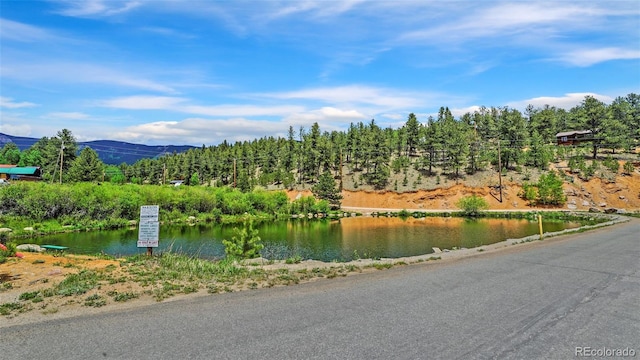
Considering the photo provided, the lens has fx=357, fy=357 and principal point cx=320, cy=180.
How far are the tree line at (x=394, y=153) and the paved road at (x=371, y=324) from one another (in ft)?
179

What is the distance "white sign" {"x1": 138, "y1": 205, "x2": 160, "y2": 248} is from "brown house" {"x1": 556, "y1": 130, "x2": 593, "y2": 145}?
87.0 meters

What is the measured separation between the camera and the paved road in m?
5.59

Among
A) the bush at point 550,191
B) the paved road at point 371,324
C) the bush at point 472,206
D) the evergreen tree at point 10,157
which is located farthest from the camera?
the evergreen tree at point 10,157

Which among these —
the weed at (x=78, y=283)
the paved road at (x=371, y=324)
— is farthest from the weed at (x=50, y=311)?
the weed at (x=78, y=283)

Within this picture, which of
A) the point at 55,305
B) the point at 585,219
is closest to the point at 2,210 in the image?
the point at 55,305

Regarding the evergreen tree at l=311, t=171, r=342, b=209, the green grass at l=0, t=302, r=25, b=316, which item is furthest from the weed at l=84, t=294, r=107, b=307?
the evergreen tree at l=311, t=171, r=342, b=209

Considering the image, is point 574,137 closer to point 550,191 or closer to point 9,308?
point 550,191

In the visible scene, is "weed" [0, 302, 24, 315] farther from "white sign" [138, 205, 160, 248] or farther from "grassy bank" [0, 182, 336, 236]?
"grassy bank" [0, 182, 336, 236]

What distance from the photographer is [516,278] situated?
10.7 m

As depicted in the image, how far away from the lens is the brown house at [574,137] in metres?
A: 77.4

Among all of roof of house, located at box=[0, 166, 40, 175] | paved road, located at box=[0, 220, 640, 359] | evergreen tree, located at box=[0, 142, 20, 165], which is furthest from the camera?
evergreen tree, located at box=[0, 142, 20, 165]

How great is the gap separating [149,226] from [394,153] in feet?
281

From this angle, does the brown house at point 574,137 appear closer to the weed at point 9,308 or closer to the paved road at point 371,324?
the paved road at point 371,324

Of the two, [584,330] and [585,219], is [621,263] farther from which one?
[585,219]
